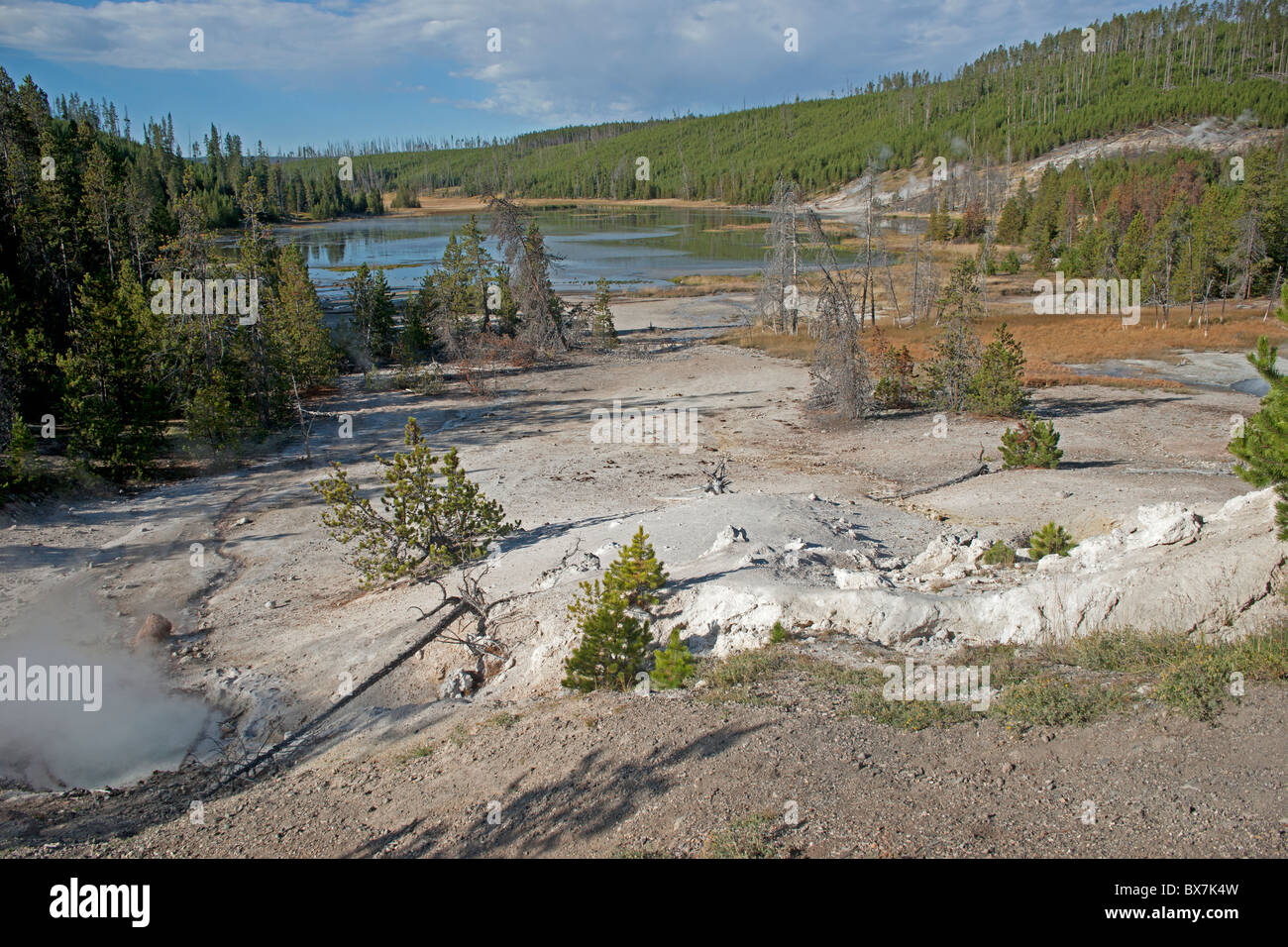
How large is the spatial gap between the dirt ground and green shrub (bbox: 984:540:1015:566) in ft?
8.61

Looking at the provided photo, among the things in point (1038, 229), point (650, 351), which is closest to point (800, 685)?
point (650, 351)

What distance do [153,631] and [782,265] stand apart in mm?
36330

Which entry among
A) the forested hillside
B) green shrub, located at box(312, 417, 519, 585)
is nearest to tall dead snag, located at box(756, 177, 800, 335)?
green shrub, located at box(312, 417, 519, 585)

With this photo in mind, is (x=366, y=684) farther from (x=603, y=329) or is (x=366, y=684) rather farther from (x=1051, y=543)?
(x=603, y=329)

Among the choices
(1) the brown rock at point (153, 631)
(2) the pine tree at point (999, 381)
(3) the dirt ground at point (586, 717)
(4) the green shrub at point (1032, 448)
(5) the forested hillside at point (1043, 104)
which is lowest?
(1) the brown rock at point (153, 631)

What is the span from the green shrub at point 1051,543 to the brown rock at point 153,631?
15449 mm

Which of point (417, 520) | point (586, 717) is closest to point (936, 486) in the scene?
point (417, 520)

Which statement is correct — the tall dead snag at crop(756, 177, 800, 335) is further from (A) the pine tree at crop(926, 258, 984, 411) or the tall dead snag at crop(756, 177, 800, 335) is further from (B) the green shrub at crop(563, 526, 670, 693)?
(B) the green shrub at crop(563, 526, 670, 693)

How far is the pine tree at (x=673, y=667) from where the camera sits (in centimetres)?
932

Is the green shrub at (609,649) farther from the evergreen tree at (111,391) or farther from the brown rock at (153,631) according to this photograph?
the evergreen tree at (111,391)

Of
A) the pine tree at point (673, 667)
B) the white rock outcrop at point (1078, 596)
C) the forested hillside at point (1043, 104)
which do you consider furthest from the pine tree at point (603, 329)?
the forested hillside at point (1043, 104)

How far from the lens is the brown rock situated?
46.0 feet

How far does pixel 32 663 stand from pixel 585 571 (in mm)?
9515

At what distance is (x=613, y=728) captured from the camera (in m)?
8.51
